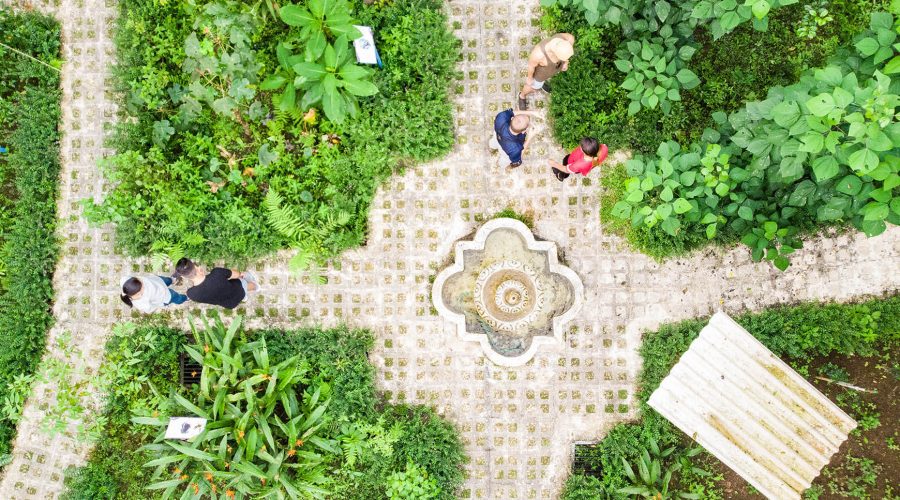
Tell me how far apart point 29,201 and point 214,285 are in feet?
10.6

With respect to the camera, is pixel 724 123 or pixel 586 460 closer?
pixel 724 123

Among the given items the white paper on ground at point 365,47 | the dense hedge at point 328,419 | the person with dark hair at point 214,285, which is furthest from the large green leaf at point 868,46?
the person with dark hair at point 214,285

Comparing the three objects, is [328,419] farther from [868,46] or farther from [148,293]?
[868,46]

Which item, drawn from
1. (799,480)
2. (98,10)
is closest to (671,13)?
(799,480)

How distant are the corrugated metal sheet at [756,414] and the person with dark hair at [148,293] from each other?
6.64m

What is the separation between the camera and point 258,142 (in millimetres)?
7723

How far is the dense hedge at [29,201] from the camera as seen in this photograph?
762cm

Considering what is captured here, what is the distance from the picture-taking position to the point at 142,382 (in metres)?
7.58

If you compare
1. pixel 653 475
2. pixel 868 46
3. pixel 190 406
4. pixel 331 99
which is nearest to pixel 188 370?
pixel 190 406

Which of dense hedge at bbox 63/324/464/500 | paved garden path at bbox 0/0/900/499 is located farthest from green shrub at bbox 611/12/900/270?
dense hedge at bbox 63/324/464/500

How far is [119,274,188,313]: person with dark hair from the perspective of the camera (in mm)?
6606

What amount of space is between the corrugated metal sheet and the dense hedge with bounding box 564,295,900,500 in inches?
11.7

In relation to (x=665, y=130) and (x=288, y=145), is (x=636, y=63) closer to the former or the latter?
(x=665, y=130)

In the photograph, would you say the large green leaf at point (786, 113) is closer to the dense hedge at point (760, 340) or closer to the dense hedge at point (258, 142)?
the dense hedge at point (760, 340)
